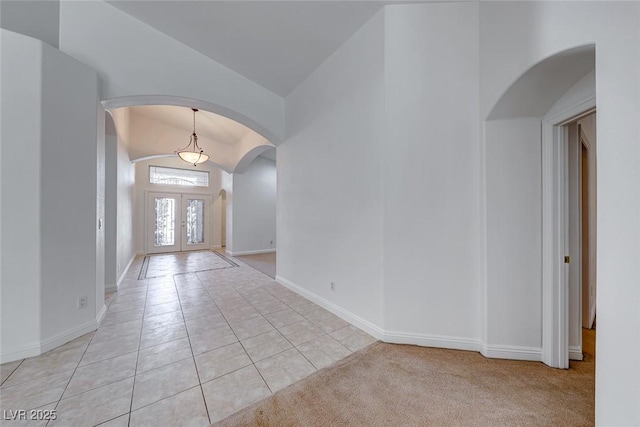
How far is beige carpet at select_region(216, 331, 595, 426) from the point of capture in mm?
1384

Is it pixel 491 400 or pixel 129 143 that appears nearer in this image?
pixel 491 400

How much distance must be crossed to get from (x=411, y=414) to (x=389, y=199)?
1.67 m

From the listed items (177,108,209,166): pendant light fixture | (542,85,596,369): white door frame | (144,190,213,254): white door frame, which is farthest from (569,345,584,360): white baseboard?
(144,190,213,254): white door frame

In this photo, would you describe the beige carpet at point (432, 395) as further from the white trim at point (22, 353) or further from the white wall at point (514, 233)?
the white trim at point (22, 353)

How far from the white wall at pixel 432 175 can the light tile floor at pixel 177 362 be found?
28.1 inches

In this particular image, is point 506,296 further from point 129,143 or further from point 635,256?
point 129,143

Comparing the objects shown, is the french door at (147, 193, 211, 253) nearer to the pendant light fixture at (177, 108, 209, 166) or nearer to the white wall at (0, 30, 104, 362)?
the pendant light fixture at (177, 108, 209, 166)

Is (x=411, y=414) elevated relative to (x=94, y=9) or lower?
lower

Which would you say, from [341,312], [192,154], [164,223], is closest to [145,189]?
[164,223]

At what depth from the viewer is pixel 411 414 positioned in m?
Result: 1.42

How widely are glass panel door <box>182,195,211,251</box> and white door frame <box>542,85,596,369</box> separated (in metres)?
9.01

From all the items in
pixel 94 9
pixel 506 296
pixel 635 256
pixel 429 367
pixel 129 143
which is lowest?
pixel 429 367

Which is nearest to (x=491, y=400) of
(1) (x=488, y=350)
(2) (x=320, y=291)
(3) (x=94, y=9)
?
(1) (x=488, y=350)

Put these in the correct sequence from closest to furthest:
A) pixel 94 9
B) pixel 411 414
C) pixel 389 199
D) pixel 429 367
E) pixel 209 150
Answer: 1. pixel 411 414
2. pixel 429 367
3. pixel 389 199
4. pixel 94 9
5. pixel 209 150
